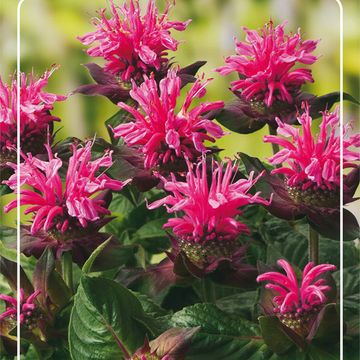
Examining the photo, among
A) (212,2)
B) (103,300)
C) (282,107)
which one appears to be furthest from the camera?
(212,2)

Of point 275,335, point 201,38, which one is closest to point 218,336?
point 275,335

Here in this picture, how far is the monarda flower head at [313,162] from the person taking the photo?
0.93 m

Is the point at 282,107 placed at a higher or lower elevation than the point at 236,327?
higher

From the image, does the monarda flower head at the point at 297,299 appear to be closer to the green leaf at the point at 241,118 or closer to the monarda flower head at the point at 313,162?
the monarda flower head at the point at 313,162

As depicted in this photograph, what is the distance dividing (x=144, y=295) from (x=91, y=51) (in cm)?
29

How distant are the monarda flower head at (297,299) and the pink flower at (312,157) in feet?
0.29

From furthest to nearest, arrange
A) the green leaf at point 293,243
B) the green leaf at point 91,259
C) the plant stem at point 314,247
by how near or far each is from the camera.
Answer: the green leaf at point 293,243
the plant stem at point 314,247
the green leaf at point 91,259

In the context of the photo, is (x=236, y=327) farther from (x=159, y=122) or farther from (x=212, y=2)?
(x=212, y=2)

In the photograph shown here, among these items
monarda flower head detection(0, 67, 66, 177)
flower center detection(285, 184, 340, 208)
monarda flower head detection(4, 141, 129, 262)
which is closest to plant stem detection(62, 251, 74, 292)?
monarda flower head detection(4, 141, 129, 262)

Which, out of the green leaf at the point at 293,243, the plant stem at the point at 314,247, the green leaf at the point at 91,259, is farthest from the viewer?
the green leaf at the point at 293,243

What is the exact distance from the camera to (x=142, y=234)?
111cm

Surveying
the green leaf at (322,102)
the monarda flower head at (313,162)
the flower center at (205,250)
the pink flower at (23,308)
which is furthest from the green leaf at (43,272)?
the green leaf at (322,102)

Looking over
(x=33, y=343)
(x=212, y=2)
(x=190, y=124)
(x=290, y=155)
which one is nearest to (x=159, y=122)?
(x=190, y=124)

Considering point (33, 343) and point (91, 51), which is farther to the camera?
point (91, 51)
